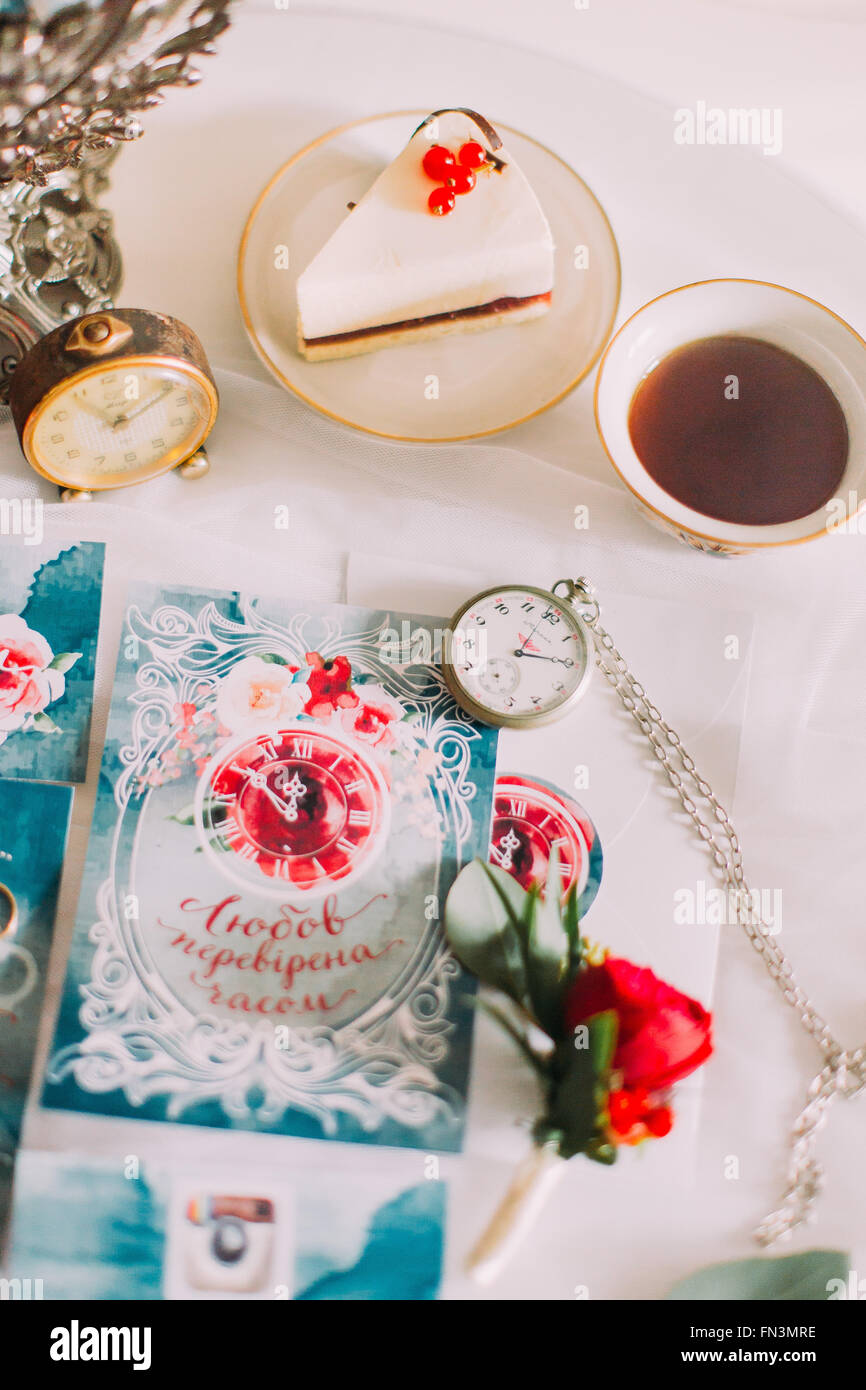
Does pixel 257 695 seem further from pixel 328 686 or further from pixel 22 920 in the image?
pixel 22 920

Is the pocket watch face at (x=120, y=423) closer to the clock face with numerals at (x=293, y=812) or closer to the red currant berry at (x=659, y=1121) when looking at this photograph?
the clock face with numerals at (x=293, y=812)

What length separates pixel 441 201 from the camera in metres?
0.90

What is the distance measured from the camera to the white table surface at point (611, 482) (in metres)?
0.83

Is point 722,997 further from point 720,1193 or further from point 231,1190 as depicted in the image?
point 231,1190

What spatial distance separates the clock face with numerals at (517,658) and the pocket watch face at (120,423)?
297 millimetres

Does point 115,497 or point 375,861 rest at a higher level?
point 115,497

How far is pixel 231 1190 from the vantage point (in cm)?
80

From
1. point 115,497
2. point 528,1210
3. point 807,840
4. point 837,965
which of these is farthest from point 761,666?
point 115,497

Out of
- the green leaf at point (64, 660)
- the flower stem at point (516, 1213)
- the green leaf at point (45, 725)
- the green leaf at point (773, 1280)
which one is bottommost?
the green leaf at point (773, 1280)

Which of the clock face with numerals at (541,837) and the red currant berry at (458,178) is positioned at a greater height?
the red currant berry at (458,178)

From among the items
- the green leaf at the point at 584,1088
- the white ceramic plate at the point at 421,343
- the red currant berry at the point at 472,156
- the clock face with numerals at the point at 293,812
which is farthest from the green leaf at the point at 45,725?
the red currant berry at the point at 472,156

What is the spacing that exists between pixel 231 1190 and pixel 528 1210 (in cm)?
24

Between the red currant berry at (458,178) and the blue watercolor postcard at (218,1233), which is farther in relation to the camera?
the red currant berry at (458,178)

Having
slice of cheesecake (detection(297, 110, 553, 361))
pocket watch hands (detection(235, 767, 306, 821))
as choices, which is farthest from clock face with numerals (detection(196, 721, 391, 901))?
slice of cheesecake (detection(297, 110, 553, 361))
